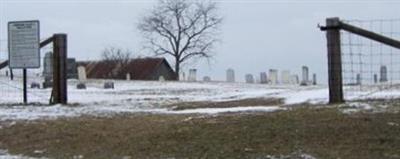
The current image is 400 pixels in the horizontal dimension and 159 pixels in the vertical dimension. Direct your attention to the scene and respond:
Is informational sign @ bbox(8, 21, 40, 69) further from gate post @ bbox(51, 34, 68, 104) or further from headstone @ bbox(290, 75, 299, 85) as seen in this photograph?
headstone @ bbox(290, 75, 299, 85)

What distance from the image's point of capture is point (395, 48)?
14477 mm

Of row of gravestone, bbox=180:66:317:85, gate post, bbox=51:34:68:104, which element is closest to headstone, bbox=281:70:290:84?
row of gravestone, bbox=180:66:317:85

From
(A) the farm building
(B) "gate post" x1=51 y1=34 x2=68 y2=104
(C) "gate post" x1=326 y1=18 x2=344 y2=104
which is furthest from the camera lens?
(A) the farm building

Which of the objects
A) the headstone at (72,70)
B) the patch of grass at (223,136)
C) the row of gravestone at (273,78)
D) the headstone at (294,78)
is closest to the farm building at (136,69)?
the row of gravestone at (273,78)

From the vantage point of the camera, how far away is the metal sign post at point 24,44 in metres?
18.2

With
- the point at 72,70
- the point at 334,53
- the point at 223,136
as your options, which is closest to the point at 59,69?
the point at 334,53

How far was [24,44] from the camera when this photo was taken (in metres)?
18.4

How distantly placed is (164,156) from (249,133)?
134 cm

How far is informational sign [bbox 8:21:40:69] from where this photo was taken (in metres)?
18.2

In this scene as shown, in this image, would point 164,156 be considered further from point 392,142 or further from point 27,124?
point 27,124

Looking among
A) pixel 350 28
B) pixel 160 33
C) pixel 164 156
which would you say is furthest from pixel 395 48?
pixel 160 33

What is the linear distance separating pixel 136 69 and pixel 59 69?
6715cm

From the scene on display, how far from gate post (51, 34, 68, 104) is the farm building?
63.7m

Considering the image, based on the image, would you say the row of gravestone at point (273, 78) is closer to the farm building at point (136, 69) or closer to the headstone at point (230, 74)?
the headstone at point (230, 74)
